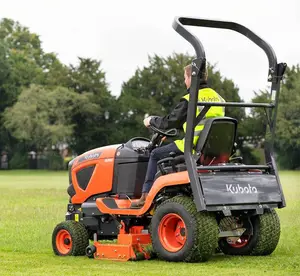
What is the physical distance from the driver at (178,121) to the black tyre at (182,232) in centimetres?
54

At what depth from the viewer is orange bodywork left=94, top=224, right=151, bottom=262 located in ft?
35.3

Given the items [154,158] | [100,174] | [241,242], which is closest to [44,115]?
[100,174]

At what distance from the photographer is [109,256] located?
1098 centimetres

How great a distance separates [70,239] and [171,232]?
1.83 m

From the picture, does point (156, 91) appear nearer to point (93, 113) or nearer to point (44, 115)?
point (93, 113)

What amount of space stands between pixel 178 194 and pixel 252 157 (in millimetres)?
66892

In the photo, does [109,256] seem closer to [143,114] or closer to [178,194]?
[178,194]

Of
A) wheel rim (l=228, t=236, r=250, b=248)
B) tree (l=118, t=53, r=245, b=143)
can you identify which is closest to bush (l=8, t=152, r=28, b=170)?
tree (l=118, t=53, r=245, b=143)

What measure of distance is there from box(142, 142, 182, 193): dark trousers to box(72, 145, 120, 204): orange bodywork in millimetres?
843

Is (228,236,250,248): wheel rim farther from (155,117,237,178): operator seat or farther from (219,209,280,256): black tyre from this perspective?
(155,117,237,178): operator seat

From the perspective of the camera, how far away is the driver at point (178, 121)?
34.0 ft

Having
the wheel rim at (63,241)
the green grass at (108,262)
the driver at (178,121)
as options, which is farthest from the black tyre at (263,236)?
the wheel rim at (63,241)

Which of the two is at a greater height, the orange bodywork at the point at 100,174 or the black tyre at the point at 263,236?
the orange bodywork at the point at 100,174

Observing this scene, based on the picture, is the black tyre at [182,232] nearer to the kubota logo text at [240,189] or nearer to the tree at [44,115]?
the kubota logo text at [240,189]
